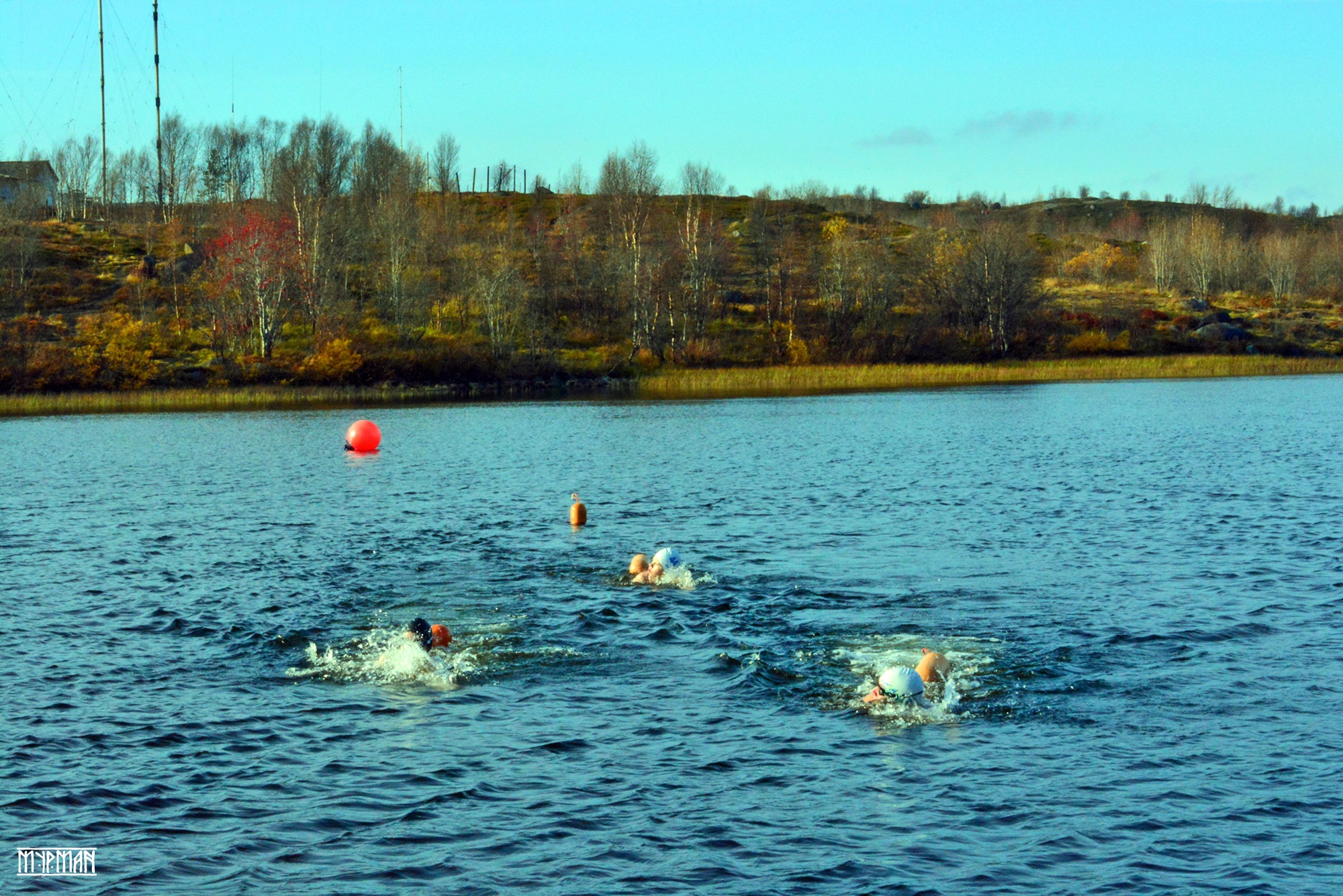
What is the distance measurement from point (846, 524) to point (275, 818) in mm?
20275

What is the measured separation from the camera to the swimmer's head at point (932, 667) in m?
16.4

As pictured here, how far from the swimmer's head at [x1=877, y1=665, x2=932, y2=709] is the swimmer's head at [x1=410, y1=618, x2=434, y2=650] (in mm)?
6944

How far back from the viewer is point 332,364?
295 feet

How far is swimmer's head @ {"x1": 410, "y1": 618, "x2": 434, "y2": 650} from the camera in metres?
18.2

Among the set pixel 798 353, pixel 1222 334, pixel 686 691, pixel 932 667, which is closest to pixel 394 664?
pixel 686 691

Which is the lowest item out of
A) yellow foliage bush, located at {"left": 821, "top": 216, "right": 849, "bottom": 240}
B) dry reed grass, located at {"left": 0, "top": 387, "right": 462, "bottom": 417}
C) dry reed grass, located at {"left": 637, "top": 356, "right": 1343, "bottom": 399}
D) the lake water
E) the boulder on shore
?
the lake water

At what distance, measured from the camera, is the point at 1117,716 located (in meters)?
15.5

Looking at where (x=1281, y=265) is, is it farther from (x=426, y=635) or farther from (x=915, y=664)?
(x=426, y=635)

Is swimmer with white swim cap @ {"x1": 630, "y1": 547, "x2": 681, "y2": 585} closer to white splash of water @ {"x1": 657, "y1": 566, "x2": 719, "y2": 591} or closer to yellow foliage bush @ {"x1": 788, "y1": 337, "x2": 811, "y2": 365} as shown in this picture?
white splash of water @ {"x1": 657, "y1": 566, "x2": 719, "y2": 591}

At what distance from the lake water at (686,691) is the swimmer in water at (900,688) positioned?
0.25 m

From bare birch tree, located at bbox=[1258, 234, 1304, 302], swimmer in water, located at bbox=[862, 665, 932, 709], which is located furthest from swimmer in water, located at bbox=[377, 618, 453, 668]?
bare birch tree, located at bbox=[1258, 234, 1304, 302]

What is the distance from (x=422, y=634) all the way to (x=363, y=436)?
33127 mm

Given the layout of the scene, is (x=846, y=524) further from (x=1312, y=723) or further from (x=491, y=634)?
(x=1312, y=723)

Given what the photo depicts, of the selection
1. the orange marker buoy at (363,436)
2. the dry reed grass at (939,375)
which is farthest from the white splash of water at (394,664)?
the dry reed grass at (939,375)
